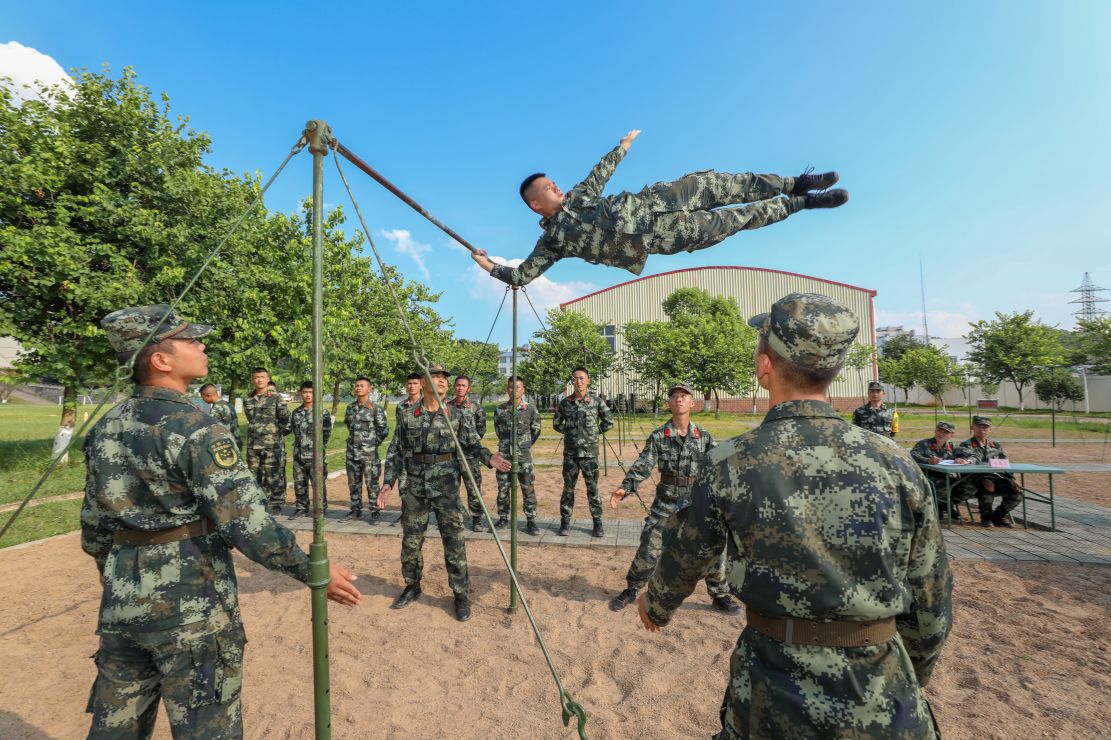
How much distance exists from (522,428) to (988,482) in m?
7.63

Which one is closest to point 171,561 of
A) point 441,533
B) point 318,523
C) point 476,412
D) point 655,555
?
point 318,523

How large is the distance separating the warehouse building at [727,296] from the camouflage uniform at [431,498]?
114 feet

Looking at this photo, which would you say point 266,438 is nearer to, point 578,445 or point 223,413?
point 223,413

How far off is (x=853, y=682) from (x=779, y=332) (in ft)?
3.68

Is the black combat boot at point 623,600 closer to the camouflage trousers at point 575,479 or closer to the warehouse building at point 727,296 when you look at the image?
the camouflage trousers at point 575,479

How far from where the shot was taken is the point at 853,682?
4.86 feet

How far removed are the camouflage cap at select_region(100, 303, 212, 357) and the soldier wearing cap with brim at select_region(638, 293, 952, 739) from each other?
249 centimetres

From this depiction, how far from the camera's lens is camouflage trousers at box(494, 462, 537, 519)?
7.88m

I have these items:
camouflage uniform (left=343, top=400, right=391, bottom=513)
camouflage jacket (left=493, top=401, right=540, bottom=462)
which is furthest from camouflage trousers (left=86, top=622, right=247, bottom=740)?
camouflage uniform (left=343, top=400, right=391, bottom=513)

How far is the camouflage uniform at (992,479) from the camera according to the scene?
782 cm

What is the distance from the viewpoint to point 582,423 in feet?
25.8

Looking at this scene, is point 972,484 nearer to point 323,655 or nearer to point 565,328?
point 323,655

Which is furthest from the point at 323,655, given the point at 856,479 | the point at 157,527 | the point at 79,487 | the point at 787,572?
the point at 79,487

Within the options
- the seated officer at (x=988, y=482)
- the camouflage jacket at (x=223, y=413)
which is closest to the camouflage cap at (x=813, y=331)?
the seated officer at (x=988, y=482)
